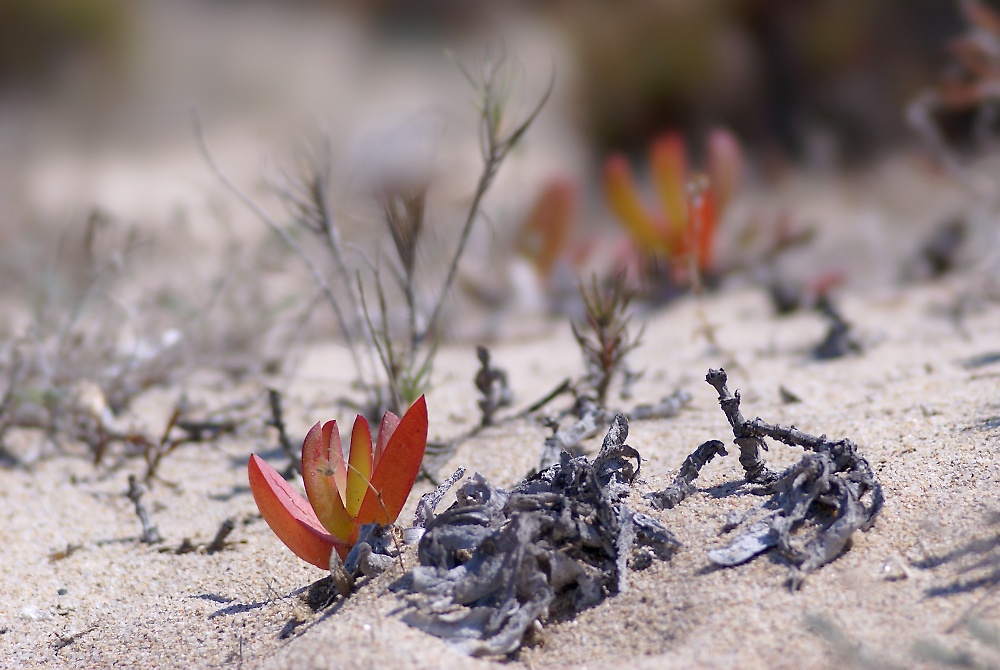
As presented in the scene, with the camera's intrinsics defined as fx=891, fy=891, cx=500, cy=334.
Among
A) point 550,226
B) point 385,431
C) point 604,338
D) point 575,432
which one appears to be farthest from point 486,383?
point 550,226

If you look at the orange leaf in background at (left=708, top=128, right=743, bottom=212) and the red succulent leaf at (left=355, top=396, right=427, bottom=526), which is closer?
the red succulent leaf at (left=355, top=396, right=427, bottom=526)

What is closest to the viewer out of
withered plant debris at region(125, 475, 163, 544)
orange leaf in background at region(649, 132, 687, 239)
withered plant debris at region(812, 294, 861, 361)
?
withered plant debris at region(125, 475, 163, 544)

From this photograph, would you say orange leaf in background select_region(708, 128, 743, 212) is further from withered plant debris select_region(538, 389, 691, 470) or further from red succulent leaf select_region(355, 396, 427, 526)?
red succulent leaf select_region(355, 396, 427, 526)

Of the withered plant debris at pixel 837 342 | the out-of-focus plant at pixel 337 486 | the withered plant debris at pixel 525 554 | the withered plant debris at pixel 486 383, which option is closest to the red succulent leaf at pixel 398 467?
the out-of-focus plant at pixel 337 486

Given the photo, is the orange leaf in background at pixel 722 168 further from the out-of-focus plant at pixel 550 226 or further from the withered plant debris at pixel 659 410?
the withered plant debris at pixel 659 410

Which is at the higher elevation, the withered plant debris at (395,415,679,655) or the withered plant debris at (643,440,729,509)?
the withered plant debris at (643,440,729,509)

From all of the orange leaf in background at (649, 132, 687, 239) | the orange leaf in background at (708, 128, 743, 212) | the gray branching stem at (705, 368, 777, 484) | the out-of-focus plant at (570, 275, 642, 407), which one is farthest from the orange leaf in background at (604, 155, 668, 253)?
the gray branching stem at (705, 368, 777, 484)

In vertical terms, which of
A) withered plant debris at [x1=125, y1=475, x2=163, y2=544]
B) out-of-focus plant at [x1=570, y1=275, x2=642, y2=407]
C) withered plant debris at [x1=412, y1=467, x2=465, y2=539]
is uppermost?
out-of-focus plant at [x1=570, y1=275, x2=642, y2=407]
